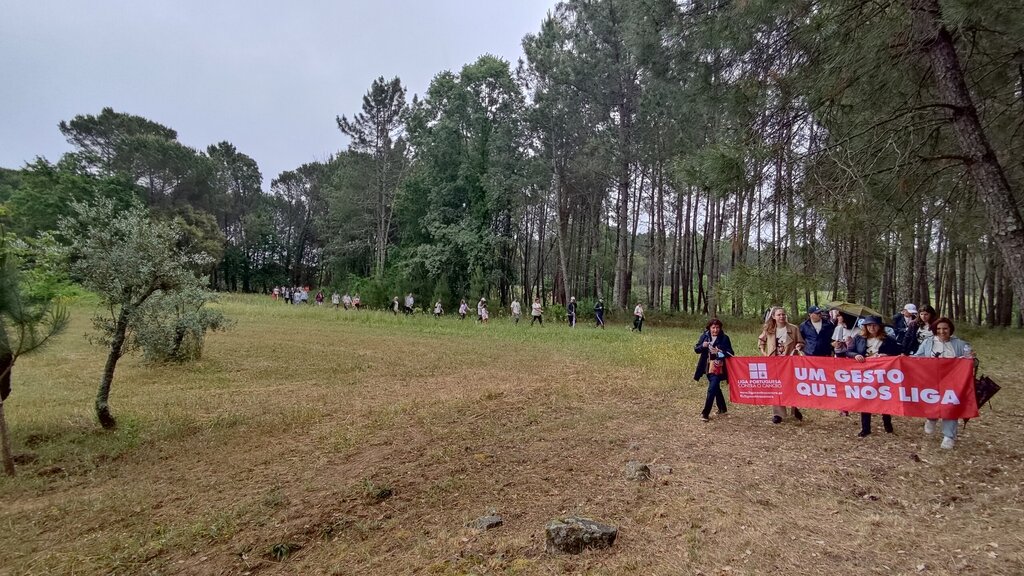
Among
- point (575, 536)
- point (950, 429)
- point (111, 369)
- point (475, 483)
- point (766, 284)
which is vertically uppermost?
point (766, 284)

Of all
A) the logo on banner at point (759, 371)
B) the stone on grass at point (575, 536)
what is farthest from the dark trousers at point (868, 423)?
the stone on grass at point (575, 536)

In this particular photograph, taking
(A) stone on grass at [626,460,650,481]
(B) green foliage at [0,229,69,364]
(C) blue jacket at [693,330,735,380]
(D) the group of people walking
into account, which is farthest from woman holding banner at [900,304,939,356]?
(B) green foliage at [0,229,69,364]

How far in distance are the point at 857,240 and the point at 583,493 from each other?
442 cm

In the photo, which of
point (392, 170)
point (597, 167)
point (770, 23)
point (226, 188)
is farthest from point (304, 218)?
point (770, 23)

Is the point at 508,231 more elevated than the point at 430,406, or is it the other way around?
the point at 508,231

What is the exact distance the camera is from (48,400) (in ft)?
25.0

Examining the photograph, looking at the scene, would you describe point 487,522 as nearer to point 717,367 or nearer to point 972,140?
point 717,367

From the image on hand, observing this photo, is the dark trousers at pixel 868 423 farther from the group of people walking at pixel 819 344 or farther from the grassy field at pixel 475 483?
the grassy field at pixel 475 483

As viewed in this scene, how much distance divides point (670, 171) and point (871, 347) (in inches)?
140

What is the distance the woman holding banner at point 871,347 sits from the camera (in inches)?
222

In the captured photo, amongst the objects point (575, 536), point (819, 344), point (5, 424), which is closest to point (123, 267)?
point (5, 424)

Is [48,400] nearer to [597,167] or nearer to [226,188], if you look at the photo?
[597,167]

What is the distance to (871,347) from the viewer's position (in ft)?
19.7

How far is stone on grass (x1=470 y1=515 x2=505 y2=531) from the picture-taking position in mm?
3686
